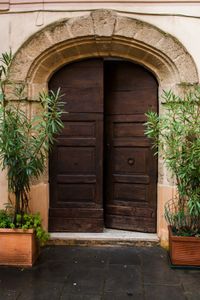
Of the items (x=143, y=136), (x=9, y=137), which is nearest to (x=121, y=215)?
(x=143, y=136)

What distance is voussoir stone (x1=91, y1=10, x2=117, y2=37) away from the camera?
3.96m

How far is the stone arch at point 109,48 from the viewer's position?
3936 mm

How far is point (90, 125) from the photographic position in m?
4.32

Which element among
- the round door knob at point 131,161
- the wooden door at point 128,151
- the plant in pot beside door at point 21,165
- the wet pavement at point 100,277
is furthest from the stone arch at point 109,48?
the wet pavement at point 100,277

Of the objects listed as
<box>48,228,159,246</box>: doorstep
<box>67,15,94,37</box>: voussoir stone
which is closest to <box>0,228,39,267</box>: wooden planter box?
<box>48,228,159,246</box>: doorstep

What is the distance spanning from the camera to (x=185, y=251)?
11.4 feet

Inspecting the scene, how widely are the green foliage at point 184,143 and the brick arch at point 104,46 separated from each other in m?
0.48

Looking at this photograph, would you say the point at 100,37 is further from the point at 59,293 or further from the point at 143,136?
the point at 59,293

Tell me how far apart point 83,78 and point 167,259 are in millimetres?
2539

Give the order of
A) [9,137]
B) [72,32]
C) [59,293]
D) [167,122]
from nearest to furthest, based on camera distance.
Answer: [59,293] → [9,137] → [167,122] → [72,32]

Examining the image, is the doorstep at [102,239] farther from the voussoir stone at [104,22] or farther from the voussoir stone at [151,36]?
the voussoir stone at [104,22]

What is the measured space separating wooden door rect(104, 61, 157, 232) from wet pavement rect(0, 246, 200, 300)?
53 centimetres

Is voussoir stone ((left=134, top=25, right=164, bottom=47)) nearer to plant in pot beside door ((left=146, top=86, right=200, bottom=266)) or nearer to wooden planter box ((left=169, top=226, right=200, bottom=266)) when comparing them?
plant in pot beside door ((left=146, top=86, right=200, bottom=266))

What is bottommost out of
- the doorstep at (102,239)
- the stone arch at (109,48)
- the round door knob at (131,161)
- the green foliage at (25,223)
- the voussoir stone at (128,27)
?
the doorstep at (102,239)
